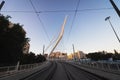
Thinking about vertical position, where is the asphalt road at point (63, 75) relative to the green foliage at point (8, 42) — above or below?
below

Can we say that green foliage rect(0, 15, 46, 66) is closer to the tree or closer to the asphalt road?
the tree

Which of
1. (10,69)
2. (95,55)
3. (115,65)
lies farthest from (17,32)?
(95,55)

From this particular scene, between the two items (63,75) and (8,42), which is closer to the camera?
(63,75)

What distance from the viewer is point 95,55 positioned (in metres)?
79.3

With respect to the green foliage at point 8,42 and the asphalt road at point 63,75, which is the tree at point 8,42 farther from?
the asphalt road at point 63,75

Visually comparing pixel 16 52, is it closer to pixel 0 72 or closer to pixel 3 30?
pixel 3 30

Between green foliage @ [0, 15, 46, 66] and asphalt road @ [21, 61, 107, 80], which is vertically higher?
green foliage @ [0, 15, 46, 66]

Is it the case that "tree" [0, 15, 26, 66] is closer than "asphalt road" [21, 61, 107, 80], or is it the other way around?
"asphalt road" [21, 61, 107, 80]

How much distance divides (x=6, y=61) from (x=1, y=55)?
84.8 inches

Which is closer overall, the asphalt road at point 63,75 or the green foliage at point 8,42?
the asphalt road at point 63,75

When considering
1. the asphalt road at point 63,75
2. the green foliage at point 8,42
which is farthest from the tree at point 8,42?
the asphalt road at point 63,75

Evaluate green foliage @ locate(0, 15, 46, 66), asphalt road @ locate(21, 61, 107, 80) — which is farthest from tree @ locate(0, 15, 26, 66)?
asphalt road @ locate(21, 61, 107, 80)

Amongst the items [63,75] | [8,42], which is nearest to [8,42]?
[8,42]

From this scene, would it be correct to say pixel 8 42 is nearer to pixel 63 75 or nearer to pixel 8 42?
pixel 8 42
